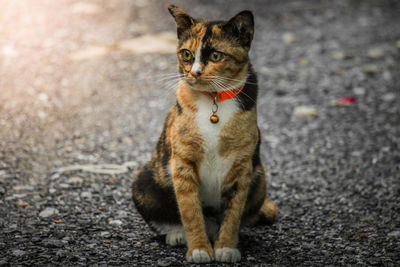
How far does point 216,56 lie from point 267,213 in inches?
59.2

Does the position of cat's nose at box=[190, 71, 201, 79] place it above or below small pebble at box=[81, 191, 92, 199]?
above

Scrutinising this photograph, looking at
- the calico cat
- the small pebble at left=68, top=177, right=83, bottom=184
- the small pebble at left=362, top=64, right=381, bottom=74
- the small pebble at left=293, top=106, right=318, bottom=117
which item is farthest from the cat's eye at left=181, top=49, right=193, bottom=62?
the small pebble at left=362, top=64, right=381, bottom=74

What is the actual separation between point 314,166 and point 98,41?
4519 millimetres

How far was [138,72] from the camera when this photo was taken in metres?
7.39

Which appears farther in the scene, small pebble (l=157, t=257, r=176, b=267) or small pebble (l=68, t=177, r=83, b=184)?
small pebble (l=68, t=177, r=83, b=184)

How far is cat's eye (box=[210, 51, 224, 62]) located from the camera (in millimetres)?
3172

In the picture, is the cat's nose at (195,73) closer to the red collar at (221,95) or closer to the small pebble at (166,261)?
the red collar at (221,95)

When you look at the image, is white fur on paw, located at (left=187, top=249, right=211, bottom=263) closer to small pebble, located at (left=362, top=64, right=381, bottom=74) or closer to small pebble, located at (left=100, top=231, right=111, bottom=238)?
small pebble, located at (left=100, top=231, right=111, bottom=238)

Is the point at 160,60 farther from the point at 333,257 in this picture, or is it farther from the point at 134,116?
the point at 333,257

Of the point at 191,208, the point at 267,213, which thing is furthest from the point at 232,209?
the point at 267,213

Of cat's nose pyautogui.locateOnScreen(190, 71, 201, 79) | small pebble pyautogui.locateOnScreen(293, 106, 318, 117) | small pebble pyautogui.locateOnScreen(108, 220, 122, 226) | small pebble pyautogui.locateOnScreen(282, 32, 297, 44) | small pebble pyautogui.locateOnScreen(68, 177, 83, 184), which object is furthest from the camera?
small pebble pyautogui.locateOnScreen(282, 32, 297, 44)

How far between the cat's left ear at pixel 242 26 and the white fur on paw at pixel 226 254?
1.43 meters

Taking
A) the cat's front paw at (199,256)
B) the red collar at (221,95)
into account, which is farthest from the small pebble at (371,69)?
the cat's front paw at (199,256)

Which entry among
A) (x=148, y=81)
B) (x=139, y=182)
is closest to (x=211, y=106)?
(x=139, y=182)
